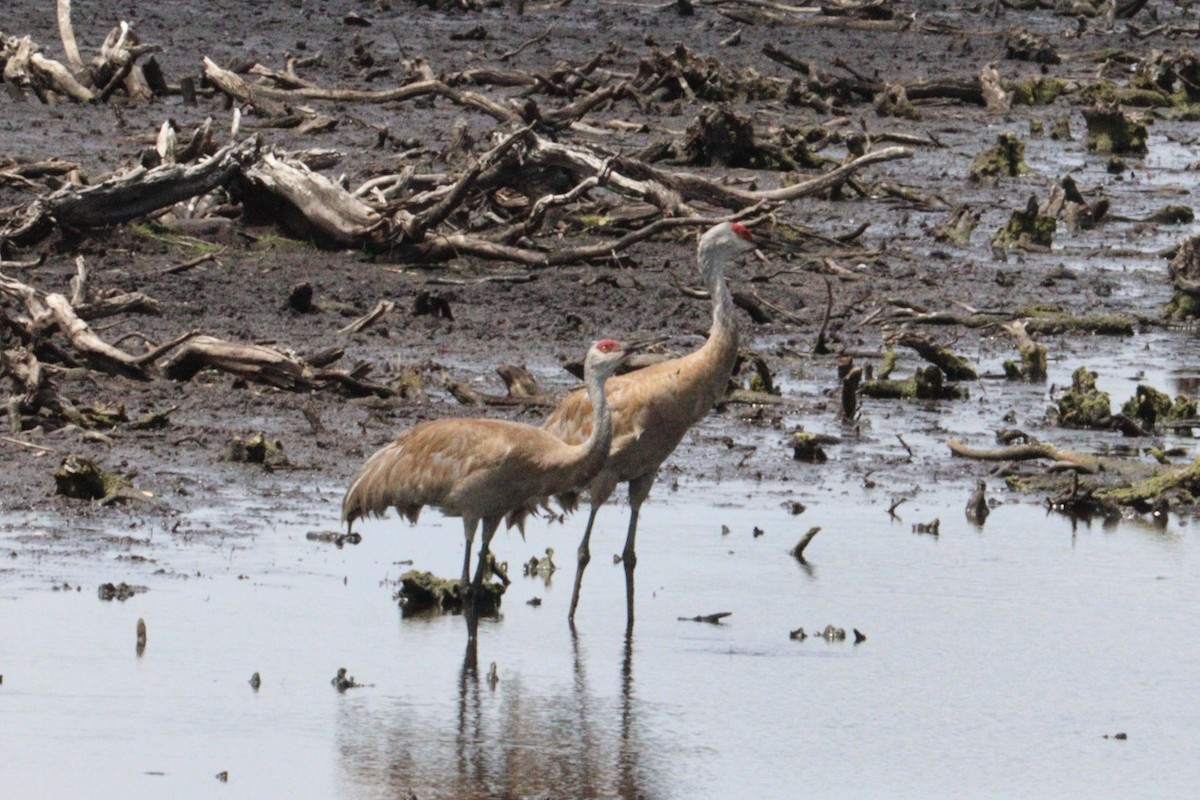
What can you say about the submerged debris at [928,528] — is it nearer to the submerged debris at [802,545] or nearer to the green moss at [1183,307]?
the submerged debris at [802,545]

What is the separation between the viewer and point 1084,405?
1225cm

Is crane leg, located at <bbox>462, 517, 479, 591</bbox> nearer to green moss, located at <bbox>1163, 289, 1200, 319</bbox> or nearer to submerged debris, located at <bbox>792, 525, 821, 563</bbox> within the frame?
submerged debris, located at <bbox>792, 525, 821, 563</bbox>

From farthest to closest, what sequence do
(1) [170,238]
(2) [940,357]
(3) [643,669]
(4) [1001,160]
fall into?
1. (4) [1001,160]
2. (1) [170,238]
3. (2) [940,357]
4. (3) [643,669]

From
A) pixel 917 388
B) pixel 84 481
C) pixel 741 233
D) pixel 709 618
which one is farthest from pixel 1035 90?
pixel 709 618

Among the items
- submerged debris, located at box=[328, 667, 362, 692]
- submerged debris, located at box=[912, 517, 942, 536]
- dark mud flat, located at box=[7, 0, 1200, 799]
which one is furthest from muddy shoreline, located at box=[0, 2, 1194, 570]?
submerged debris, located at box=[328, 667, 362, 692]

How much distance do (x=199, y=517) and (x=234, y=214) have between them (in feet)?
21.3

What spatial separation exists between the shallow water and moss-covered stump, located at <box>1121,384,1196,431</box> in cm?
206

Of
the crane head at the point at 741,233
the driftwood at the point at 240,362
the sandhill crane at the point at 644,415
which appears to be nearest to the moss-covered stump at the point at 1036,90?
the driftwood at the point at 240,362

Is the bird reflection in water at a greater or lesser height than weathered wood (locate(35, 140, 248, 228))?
lesser

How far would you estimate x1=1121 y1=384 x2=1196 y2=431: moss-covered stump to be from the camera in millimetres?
12312

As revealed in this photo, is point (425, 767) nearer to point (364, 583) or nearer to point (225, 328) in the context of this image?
point (364, 583)

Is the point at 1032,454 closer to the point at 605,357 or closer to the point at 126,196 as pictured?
the point at 605,357

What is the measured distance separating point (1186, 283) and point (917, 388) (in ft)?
11.6

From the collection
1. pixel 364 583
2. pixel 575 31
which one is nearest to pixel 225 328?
pixel 364 583
